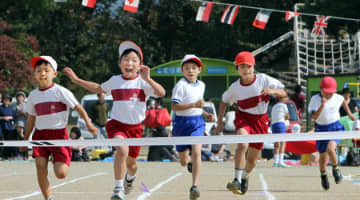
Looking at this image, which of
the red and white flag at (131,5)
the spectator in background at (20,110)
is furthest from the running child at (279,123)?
the spectator in background at (20,110)

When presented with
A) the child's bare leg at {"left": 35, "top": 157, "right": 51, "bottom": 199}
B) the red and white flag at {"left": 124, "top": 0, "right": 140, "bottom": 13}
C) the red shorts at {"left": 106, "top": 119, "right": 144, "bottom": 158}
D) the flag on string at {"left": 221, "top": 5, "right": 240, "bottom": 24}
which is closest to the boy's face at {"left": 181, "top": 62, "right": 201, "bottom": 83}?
the red shorts at {"left": 106, "top": 119, "right": 144, "bottom": 158}

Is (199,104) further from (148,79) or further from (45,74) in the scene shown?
(45,74)

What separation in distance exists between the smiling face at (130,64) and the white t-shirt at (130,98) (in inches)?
3.6

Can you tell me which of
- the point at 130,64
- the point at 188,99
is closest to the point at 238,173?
the point at 188,99

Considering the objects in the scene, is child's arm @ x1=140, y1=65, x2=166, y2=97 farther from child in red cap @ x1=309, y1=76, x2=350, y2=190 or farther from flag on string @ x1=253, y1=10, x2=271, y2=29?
flag on string @ x1=253, y1=10, x2=271, y2=29

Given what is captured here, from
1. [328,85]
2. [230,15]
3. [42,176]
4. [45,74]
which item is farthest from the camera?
[230,15]

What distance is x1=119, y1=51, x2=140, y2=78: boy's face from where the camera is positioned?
387 inches

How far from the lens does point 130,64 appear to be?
9867mm

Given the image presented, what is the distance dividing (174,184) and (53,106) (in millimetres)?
4380

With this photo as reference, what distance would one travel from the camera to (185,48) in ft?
141

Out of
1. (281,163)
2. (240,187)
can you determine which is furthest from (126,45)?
(281,163)

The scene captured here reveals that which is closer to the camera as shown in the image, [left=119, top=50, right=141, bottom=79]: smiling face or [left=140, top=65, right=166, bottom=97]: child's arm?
[left=140, top=65, right=166, bottom=97]: child's arm

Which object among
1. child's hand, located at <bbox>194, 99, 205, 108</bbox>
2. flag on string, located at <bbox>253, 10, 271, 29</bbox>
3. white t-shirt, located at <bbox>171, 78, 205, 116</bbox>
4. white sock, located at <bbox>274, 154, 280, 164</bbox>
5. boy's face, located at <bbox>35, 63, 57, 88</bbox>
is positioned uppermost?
flag on string, located at <bbox>253, 10, 271, 29</bbox>

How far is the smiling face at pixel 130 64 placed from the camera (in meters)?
9.84
